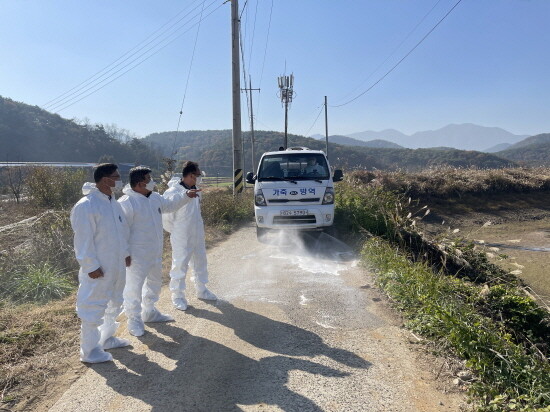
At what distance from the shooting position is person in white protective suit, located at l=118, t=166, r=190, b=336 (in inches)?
170

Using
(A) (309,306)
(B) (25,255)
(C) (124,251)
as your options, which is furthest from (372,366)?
(B) (25,255)

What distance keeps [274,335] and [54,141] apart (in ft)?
202

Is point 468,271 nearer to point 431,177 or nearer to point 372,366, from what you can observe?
point 372,366

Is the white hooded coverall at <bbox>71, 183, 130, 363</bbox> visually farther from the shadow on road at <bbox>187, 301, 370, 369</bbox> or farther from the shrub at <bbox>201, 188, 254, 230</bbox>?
the shrub at <bbox>201, 188, 254, 230</bbox>

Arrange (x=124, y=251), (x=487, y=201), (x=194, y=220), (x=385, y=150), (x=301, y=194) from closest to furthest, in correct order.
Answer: (x=124, y=251), (x=194, y=220), (x=301, y=194), (x=487, y=201), (x=385, y=150)

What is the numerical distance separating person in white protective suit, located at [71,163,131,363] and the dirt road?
1.04ft

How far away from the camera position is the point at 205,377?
354 cm

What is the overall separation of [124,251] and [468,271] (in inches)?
259

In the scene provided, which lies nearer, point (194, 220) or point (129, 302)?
point (129, 302)

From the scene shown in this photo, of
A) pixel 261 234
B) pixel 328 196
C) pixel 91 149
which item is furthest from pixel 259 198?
pixel 91 149

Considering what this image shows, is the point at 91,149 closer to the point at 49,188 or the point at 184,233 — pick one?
the point at 49,188

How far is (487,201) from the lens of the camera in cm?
2094

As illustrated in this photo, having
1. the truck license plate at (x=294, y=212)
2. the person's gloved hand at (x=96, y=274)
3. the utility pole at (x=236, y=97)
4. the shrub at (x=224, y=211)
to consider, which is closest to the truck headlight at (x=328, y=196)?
the truck license plate at (x=294, y=212)

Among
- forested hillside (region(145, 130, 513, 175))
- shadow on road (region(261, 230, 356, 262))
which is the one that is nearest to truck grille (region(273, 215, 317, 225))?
shadow on road (region(261, 230, 356, 262))
